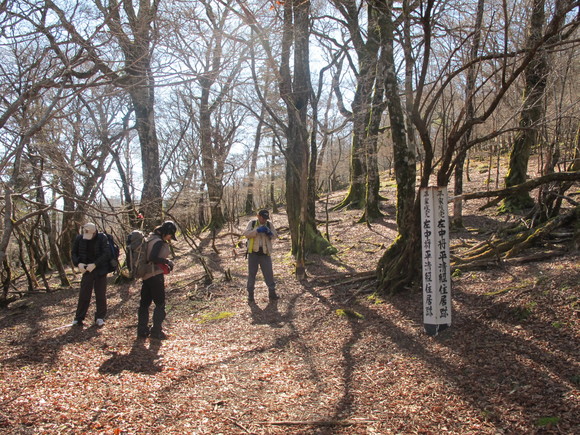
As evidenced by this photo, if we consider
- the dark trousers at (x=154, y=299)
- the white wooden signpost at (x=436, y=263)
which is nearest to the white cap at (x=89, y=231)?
the dark trousers at (x=154, y=299)

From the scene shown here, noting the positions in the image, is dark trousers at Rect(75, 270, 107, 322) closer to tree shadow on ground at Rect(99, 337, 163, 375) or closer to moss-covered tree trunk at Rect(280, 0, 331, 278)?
tree shadow on ground at Rect(99, 337, 163, 375)

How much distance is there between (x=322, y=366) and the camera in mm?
4469

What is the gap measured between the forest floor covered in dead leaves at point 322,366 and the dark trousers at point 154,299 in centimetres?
28

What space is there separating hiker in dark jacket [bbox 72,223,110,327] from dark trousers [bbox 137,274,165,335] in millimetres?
1060

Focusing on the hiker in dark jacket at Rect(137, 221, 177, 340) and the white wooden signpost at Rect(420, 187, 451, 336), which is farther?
the hiker in dark jacket at Rect(137, 221, 177, 340)

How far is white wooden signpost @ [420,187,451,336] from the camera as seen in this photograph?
4688 mm

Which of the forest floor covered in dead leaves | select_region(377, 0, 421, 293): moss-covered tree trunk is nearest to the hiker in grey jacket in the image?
the forest floor covered in dead leaves

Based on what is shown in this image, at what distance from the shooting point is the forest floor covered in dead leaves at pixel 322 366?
3.18 metres

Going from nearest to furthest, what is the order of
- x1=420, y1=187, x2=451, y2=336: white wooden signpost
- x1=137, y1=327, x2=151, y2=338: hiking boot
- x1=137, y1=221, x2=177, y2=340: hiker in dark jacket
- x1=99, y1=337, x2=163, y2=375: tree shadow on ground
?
x1=99, y1=337, x2=163, y2=375: tree shadow on ground
x1=420, y1=187, x2=451, y2=336: white wooden signpost
x1=137, y1=221, x2=177, y2=340: hiker in dark jacket
x1=137, y1=327, x2=151, y2=338: hiking boot

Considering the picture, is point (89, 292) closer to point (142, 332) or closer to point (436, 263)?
point (142, 332)

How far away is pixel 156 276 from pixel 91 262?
1.42 meters

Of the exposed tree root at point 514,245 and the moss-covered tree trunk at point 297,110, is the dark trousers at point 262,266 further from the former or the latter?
the exposed tree root at point 514,245

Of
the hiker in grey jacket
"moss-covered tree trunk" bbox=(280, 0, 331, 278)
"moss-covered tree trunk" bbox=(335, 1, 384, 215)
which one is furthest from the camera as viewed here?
"moss-covered tree trunk" bbox=(335, 1, 384, 215)

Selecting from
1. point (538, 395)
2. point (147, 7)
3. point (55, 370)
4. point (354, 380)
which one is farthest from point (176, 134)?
point (538, 395)
